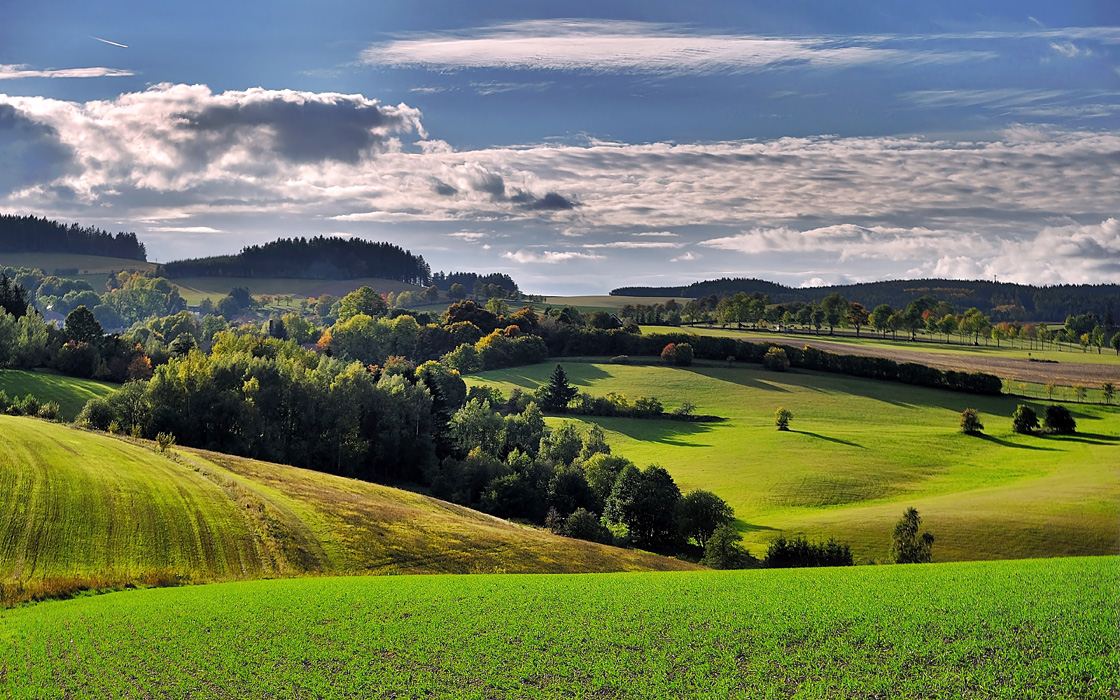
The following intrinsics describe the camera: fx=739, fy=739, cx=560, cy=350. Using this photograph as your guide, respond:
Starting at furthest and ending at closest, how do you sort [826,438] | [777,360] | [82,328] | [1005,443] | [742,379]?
[777,360] < [742,379] < [82,328] < [826,438] < [1005,443]

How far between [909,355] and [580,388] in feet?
202

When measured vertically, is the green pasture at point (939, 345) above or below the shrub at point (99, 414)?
above

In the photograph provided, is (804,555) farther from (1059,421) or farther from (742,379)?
(742,379)

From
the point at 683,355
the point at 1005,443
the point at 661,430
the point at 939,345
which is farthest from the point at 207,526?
the point at 939,345

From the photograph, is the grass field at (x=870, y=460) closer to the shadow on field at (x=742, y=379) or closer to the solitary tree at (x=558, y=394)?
the shadow on field at (x=742, y=379)

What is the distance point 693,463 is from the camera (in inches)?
3319

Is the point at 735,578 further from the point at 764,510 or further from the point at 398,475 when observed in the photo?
the point at 398,475

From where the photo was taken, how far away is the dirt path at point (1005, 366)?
4247 inches

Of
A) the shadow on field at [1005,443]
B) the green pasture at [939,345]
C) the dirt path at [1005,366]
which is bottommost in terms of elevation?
the shadow on field at [1005,443]

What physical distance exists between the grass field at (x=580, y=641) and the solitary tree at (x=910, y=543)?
20059 mm

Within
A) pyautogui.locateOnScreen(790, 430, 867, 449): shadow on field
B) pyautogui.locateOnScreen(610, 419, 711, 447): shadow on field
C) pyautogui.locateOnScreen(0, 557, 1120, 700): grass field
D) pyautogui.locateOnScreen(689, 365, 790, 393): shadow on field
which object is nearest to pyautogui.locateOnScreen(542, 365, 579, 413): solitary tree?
pyautogui.locateOnScreen(610, 419, 711, 447): shadow on field

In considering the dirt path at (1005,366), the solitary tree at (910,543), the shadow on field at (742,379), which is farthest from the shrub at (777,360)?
the solitary tree at (910,543)

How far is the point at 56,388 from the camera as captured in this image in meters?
85.2

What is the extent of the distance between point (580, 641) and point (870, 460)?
223 ft
